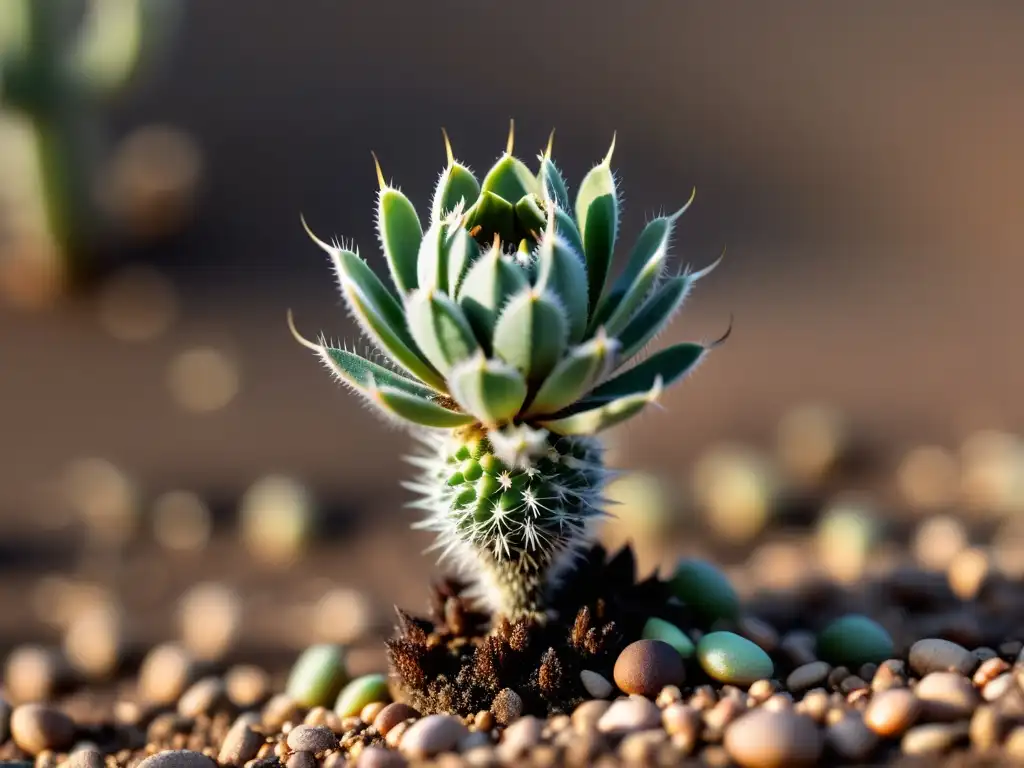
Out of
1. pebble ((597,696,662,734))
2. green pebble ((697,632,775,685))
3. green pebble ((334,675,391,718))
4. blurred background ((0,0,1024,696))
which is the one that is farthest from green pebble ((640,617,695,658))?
blurred background ((0,0,1024,696))

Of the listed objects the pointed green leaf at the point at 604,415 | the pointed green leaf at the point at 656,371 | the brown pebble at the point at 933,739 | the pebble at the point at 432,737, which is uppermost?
the pointed green leaf at the point at 656,371

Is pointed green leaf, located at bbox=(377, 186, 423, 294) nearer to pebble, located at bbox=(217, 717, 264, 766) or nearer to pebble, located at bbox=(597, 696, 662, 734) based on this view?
pebble, located at bbox=(597, 696, 662, 734)

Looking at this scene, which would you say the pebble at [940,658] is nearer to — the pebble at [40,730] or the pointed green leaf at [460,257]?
the pointed green leaf at [460,257]

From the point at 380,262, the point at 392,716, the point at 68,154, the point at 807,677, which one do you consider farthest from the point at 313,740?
the point at 68,154

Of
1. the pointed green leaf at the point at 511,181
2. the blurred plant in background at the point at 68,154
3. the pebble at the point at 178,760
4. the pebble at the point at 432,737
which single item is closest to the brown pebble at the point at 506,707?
the pebble at the point at 432,737

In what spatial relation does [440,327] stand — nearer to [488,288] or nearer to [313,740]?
[488,288]

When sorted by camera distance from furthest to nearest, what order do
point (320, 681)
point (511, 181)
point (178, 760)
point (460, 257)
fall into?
1. point (320, 681)
2. point (511, 181)
3. point (178, 760)
4. point (460, 257)
